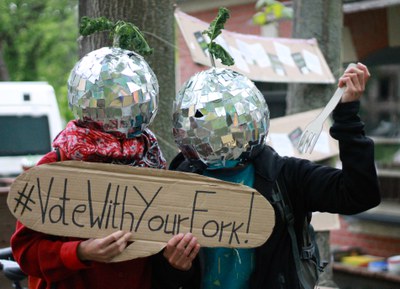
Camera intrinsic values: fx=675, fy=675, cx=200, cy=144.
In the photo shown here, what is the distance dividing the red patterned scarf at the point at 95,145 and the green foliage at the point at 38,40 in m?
15.4

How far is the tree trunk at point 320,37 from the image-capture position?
15.3 feet

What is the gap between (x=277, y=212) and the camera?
196cm

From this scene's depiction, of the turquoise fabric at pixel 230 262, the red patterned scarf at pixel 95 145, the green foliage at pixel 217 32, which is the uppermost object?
the green foliage at pixel 217 32

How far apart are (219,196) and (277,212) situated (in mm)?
188

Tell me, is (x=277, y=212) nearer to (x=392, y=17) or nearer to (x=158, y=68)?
(x=158, y=68)

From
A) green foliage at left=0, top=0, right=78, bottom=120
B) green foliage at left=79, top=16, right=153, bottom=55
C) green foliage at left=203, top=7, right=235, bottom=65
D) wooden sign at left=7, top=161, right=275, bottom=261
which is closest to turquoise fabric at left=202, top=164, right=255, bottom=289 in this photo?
wooden sign at left=7, top=161, right=275, bottom=261

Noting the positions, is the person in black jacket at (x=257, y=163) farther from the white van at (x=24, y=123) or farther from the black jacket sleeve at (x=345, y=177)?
the white van at (x=24, y=123)

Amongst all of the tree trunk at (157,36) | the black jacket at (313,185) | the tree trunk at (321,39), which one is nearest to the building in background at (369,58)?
the tree trunk at (321,39)

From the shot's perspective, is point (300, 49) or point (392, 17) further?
point (392, 17)

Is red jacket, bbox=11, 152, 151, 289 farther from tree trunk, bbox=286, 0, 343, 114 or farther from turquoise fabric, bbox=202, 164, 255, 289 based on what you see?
tree trunk, bbox=286, 0, 343, 114

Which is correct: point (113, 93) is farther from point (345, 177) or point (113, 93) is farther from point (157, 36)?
point (157, 36)

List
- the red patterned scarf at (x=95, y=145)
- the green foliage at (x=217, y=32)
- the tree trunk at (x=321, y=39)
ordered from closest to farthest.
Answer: the red patterned scarf at (x=95, y=145), the green foliage at (x=217, y=32), the tree trunk at (x=321, y=39)

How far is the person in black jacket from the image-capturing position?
6.20 ft

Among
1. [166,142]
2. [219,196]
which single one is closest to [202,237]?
[219,196]
